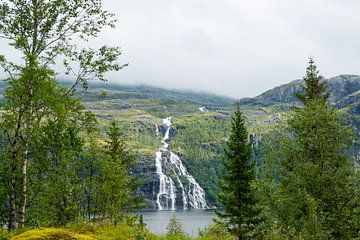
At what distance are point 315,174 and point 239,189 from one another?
10.1m

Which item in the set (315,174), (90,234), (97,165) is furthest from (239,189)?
(90,234)

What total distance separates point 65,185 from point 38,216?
279 inches

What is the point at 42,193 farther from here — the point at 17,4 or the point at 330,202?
the point at 330,202

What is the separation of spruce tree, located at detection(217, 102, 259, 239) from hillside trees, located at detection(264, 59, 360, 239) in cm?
486

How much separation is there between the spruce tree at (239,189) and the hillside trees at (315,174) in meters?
4.86

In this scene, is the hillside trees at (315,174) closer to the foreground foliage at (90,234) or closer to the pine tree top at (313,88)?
the pine tree top at (313,88)

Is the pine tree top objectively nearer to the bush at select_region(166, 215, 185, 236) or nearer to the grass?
the bush at select_region(166, 215, 185, 236)

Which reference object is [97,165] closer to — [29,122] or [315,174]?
[29,122]

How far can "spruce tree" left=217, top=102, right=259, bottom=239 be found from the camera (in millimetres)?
40469

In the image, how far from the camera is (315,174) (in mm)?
32750

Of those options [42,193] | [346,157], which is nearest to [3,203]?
[42,193]

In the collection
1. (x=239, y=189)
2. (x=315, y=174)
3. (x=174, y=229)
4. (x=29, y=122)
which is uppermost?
(x=29, y=122)

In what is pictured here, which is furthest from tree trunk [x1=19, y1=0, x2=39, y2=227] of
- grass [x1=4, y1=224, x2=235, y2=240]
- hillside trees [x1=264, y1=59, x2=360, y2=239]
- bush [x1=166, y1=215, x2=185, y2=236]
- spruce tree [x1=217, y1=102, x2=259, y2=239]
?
spruce tree [x1=217, y1=102, x2=259, y2=239]

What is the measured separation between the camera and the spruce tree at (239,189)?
40.5 meters
